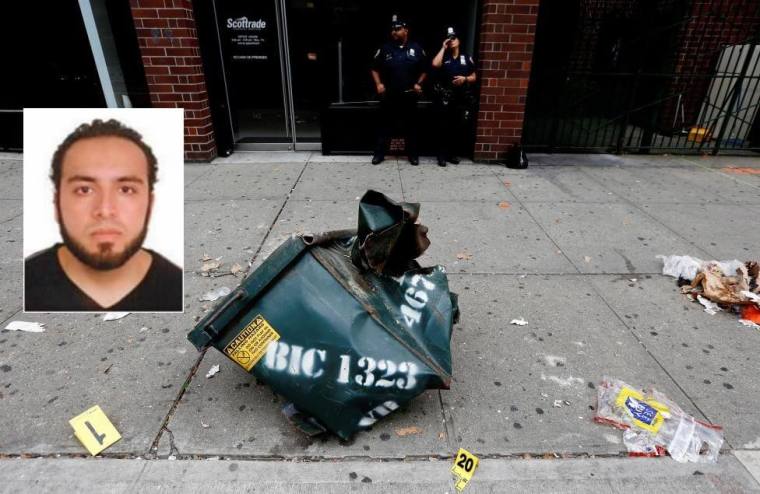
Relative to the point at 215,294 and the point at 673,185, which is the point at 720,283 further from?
the point at 215,294

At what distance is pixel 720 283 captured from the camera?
297 cm

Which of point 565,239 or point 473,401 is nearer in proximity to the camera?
point 473,401

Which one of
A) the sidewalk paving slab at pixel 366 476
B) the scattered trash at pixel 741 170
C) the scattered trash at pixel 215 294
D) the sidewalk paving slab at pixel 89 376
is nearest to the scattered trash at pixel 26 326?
the sidewalk paving slab at pixel 89 376

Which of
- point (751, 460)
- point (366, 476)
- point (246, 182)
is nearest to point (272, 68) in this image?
point (246, 182)

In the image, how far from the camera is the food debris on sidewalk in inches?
112

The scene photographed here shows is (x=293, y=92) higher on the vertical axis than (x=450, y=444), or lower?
higher

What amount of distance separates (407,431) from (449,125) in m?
4.76

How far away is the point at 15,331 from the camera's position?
2.63 metres

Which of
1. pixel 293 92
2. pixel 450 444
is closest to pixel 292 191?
pixel 293 92

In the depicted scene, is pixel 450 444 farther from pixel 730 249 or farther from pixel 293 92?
pixel 293 92

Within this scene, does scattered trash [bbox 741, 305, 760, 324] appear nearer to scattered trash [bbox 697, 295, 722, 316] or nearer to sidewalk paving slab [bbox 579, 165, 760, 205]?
scattered trash [bbox 697, 295, 722, 316]

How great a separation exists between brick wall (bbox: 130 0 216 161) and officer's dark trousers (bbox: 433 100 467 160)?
321cm

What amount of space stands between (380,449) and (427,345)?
50 cm

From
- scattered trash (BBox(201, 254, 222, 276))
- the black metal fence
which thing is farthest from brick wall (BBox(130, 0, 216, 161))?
the black metal fence
